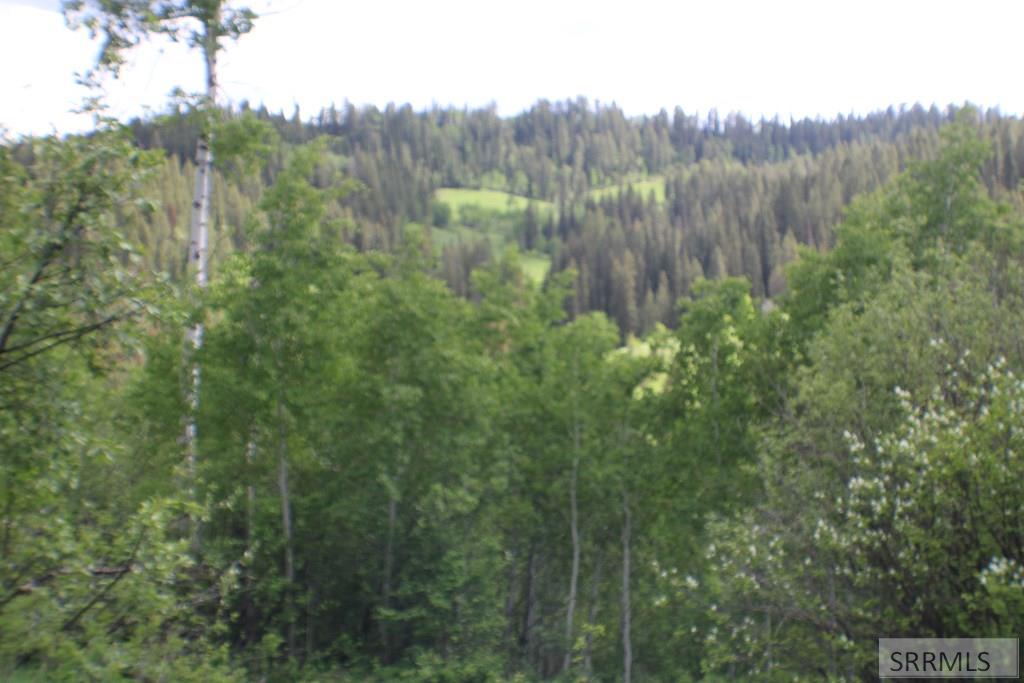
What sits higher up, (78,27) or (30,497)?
(78,27)

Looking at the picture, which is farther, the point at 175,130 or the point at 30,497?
the point at 175,130

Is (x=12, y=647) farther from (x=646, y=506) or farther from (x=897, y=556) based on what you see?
(x=646, y=506)

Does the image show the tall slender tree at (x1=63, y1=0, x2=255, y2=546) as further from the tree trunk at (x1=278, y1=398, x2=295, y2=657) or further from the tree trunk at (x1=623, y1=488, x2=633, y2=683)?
the tree trunk at (x1=623, y1=488, x2=633, y2=683)

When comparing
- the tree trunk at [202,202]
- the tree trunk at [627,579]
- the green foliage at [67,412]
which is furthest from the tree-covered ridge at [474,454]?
the tree trunk at [202,202]

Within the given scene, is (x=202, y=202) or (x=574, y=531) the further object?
(x=574, y=531)

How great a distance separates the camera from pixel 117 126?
7.96 meters

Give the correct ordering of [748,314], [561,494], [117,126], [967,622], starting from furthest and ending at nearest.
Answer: [748,314] < [561,494] < [967,622] < [117,126]

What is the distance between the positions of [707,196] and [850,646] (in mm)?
177755

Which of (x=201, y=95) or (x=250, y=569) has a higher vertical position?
(x=201, y=95)

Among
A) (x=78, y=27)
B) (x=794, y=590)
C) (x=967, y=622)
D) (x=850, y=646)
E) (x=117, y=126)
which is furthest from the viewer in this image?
(x=794, y=590)

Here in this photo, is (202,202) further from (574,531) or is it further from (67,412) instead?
(574,531)

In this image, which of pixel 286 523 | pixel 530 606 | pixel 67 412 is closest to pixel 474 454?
pixel 286 523

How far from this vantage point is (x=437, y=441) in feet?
59.4

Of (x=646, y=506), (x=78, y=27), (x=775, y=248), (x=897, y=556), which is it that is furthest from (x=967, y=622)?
(x=775, y=248)
